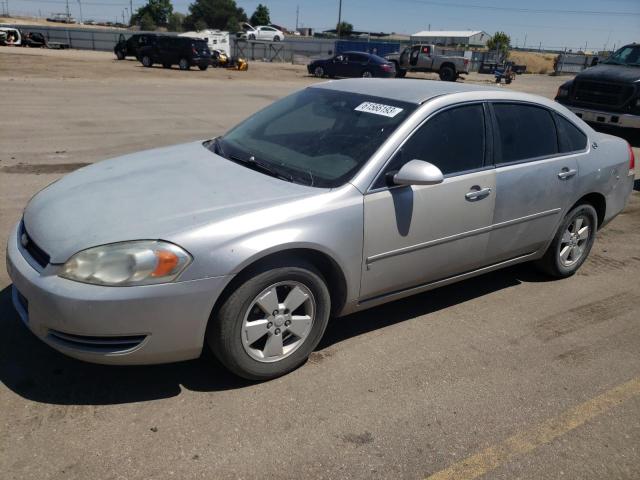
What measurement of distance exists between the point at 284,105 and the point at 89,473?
9.56 feet

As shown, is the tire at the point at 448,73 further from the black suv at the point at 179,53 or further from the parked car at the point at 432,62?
the black suv at the point at 179,53

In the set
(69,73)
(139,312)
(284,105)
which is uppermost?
(284,105)

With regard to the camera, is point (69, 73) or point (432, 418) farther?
point (69, 73)

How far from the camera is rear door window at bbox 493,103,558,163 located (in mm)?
4066

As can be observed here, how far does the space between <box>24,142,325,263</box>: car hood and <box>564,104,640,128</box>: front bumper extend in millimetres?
10730

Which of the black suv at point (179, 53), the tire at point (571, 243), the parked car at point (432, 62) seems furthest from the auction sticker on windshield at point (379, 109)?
the parked car at point (432, 62)

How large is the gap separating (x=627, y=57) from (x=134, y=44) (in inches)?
1139

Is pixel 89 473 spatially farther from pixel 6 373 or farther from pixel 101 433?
pixel 6 373

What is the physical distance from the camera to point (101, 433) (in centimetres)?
270

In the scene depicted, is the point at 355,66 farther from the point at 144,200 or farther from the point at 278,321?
the point at 278,321

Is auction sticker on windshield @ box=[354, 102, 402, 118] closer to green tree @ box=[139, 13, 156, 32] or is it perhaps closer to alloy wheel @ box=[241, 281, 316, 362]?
alloy wheel @ box=[241, 281, 316, 362]

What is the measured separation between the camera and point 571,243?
15.8ft

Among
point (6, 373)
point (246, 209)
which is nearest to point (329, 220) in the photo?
point (246, 209)

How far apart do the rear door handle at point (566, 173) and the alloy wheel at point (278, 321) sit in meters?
2.39
